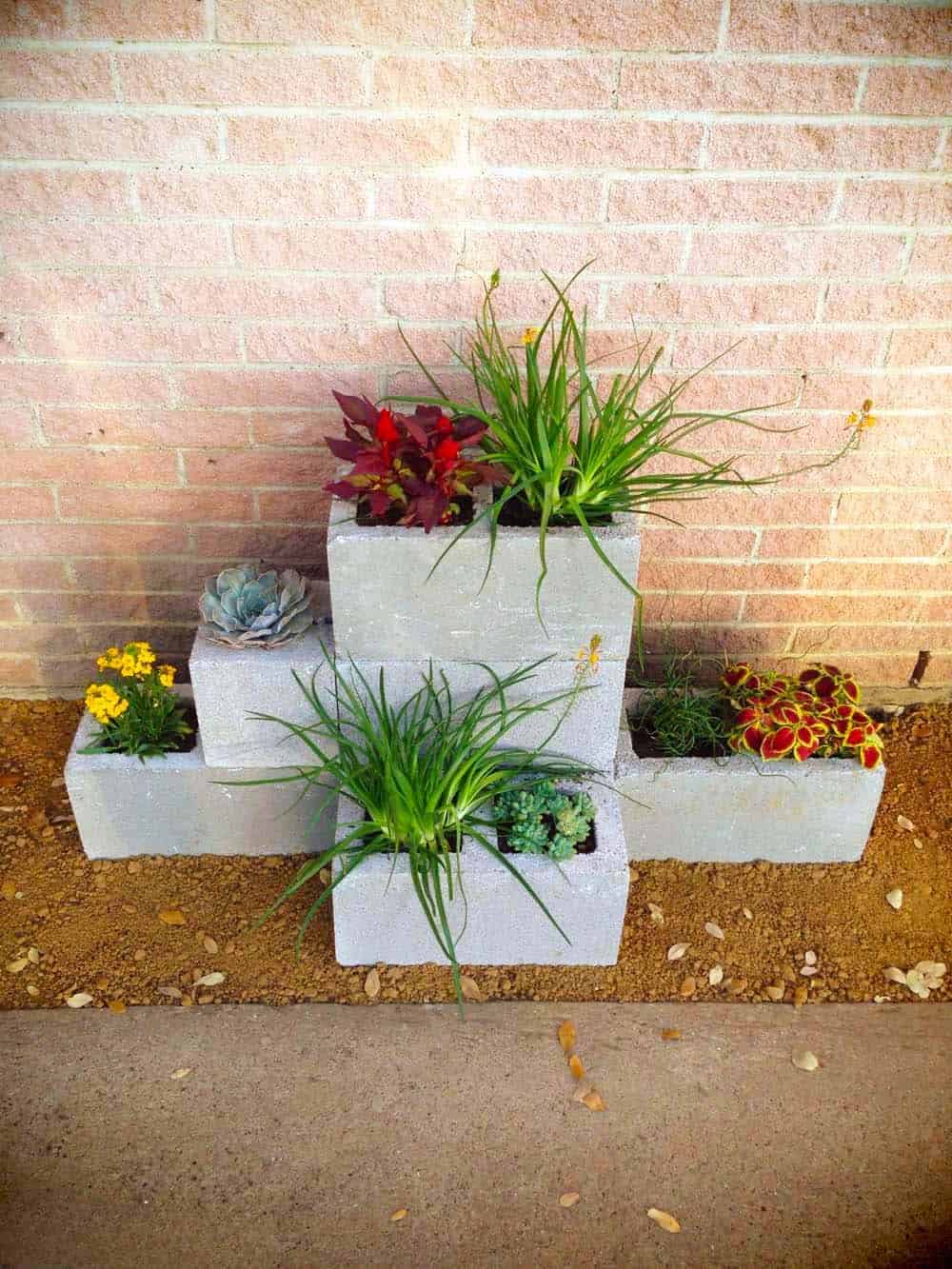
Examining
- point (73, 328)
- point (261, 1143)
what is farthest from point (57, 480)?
point (261, 1143)

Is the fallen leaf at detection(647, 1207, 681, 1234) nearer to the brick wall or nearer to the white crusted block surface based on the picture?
the white crusted block surface

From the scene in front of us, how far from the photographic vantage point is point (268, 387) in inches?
93.0

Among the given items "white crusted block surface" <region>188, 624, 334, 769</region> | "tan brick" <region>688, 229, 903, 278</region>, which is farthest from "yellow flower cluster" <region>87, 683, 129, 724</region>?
"tan brick" <region>688, 229, 903, 278</region>

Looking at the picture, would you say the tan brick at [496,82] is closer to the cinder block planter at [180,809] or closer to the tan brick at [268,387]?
the tan brick at [268,387]

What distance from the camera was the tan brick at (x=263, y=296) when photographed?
88.0 inches

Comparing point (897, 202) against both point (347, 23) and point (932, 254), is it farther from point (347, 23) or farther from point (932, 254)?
point (347, 23)

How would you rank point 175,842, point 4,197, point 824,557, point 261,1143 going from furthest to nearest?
point 824,557 < point 175,842 < point 4,197 < point 261,1143

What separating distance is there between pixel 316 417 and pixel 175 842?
1.06 m

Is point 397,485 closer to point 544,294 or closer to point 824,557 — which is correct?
point 544,294

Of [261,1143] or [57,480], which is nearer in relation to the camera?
[261,1143]

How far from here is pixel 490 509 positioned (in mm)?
2035

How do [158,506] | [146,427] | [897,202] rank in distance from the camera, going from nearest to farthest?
[897,202], [146,427], [158,506]

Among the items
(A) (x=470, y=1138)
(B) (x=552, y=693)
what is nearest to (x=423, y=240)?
(B) (x=552, y=693)

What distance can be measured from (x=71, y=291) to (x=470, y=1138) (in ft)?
6.32
